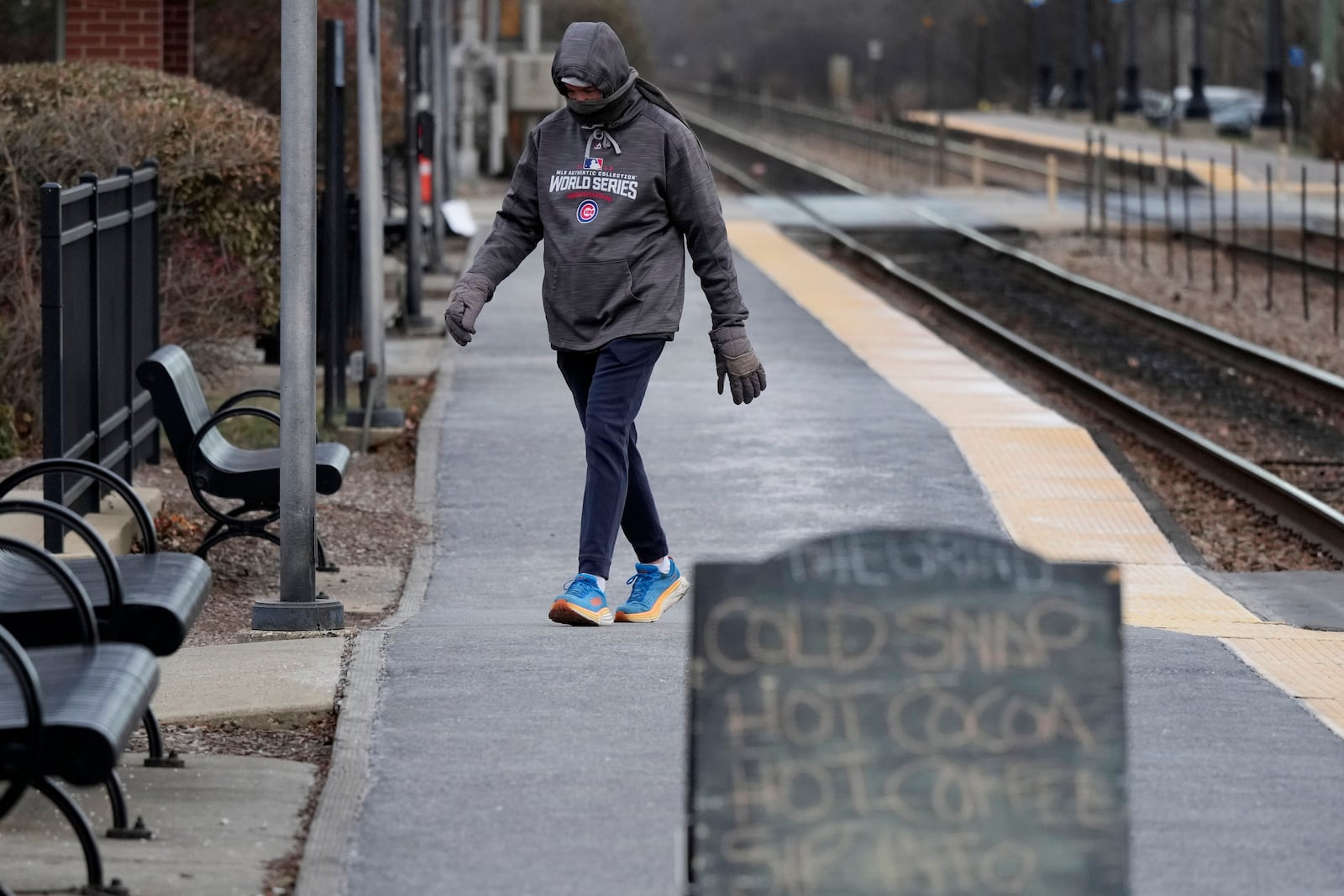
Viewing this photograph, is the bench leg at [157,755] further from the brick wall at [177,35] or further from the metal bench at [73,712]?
the brick wall at [177,35]

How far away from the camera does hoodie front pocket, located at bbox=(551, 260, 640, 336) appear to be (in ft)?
22.4

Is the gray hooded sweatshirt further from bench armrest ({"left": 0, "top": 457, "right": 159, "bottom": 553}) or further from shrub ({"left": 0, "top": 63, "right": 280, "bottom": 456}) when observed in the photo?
shrub ({"left": 0, "top": 63, "right": 280, "bottom": 456})

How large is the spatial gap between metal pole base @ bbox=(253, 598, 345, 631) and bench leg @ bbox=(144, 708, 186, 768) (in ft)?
6.44

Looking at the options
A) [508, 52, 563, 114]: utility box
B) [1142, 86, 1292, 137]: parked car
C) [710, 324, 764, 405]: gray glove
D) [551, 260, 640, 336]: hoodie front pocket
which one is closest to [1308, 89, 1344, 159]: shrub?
[1142, 86, 1292, 137]: parked car

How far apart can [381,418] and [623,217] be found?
244 inches

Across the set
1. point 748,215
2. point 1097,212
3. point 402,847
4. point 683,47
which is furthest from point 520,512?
point 683,47

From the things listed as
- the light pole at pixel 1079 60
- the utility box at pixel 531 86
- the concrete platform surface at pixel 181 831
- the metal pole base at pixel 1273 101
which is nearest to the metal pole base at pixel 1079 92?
the light pole at pixel 1079 60

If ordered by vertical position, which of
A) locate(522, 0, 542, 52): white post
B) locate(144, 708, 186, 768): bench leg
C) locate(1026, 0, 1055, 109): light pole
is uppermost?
locate(1026, 0, 1055, 109): light pole

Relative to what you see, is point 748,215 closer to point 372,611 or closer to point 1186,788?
point 372,611

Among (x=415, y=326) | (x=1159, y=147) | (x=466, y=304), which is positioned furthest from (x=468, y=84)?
(x=466, y=304)

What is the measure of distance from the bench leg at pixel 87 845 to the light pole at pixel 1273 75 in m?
45.4

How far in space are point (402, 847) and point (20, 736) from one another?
89cm

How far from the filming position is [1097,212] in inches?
1359

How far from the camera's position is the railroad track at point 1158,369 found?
12.9 meters
